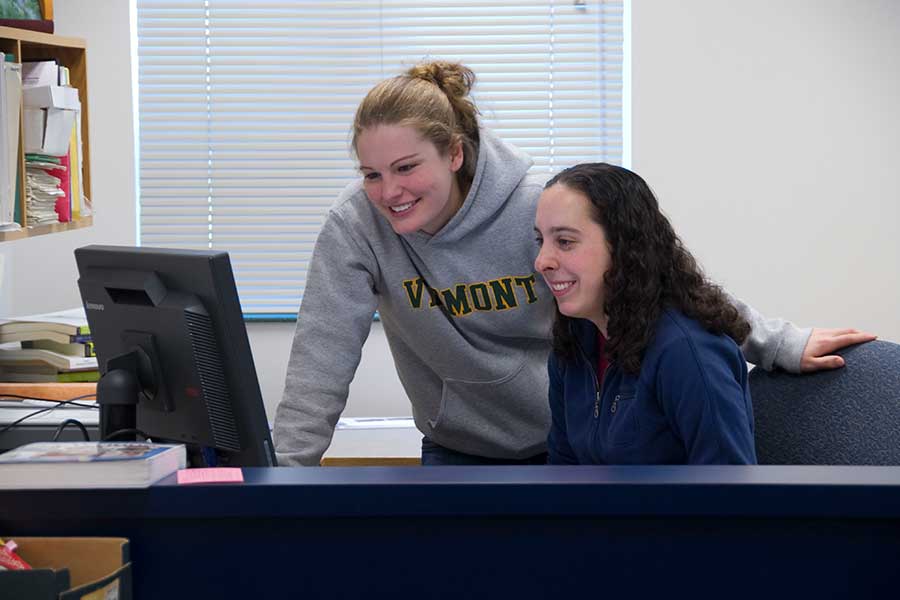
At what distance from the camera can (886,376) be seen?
162 centimetres

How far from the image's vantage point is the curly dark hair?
1.65 m

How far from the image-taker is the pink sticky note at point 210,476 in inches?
40.9

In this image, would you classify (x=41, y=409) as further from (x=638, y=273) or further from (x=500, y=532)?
(x=500, y=532)

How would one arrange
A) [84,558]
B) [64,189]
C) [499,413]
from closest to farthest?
[84,558] → [499,413] → [64,189]

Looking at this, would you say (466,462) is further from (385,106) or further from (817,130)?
(817,130)

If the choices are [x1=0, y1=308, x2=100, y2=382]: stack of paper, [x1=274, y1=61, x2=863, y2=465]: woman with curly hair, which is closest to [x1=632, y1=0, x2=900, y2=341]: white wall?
[x1=274, y1=61, x2=863, y2=465]: woman with curly hair

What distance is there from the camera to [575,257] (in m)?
1.72

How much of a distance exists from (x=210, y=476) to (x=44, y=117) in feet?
4.76

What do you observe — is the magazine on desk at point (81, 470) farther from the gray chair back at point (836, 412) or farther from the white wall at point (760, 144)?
the white wall at point (760, 144)

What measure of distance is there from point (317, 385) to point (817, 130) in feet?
7.83

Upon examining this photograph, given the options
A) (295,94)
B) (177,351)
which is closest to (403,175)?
(177,351)

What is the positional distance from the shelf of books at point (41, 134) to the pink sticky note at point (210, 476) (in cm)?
114

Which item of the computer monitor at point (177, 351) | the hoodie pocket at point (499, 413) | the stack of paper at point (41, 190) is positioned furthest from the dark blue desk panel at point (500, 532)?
the stack of paper at point (41, 190)

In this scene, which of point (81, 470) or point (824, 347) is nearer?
point (81, 470)
